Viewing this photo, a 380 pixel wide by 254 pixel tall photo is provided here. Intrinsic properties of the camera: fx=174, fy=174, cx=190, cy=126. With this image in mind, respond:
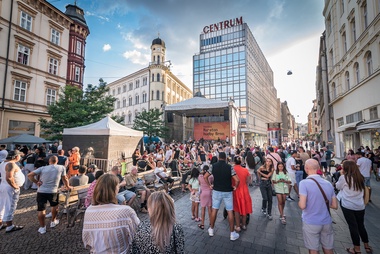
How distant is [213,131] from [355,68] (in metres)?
17.8

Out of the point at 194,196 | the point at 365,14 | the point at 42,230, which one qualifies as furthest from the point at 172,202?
the point at 365,14

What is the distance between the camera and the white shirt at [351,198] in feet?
10.5

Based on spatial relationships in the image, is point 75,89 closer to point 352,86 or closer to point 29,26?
point 29,26

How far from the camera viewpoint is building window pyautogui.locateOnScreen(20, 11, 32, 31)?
60.3 feet

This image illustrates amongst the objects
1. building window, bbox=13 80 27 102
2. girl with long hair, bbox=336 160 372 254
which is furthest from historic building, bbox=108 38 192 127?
girl with long hair, bbox=336 160 372 254

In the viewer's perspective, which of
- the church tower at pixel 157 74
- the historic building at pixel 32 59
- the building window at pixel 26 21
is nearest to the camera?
the historic building at pixel 32 59

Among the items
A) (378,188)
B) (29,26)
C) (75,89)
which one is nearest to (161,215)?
(378,188)

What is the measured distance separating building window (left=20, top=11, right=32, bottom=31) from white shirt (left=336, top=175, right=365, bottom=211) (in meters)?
28.2

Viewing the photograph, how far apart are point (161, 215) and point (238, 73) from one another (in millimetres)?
42746

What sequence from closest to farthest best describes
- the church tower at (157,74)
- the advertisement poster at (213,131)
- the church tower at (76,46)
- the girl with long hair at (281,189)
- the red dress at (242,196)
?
the red dress at (242,196) < the girl with long hair at (281,189) < the church tower at (76,46) < the advertisement poster at (213,131) < the church tower at (157,74)

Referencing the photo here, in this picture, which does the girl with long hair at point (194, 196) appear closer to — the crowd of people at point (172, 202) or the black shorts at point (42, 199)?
the crowd of people at point (172, 202)

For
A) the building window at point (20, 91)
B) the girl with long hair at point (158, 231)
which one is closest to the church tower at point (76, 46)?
the building window at point (20, 91)

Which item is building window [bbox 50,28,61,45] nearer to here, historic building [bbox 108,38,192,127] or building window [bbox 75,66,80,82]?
building window [bbox 75,66,80,82]

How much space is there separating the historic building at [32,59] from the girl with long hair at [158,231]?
22667 mm
